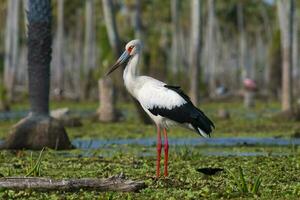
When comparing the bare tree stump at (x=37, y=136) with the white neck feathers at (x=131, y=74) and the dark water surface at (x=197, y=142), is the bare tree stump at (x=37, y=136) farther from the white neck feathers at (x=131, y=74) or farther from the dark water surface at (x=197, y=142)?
the white neck feathers at (x=131, y=74)

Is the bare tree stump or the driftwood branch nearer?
the driftwood branch

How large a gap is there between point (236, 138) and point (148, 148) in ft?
12.1


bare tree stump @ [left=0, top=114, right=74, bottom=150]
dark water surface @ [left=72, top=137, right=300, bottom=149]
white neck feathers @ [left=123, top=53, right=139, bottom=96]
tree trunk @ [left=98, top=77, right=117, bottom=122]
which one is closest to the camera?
white neck feathers @ [left=123, top=53, right=139, bottom=96]

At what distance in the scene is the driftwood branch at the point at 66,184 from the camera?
1034 cm

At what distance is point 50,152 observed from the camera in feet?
54.5

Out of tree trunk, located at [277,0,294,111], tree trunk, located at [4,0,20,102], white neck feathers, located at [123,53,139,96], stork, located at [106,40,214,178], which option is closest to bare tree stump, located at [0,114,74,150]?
white neck feathers, located at [123,53,139,96]

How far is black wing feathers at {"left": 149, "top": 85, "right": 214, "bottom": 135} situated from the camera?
40.9ft

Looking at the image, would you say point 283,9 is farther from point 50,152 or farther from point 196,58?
point 50,152

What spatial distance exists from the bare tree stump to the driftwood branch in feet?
23.0

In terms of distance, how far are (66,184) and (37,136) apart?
Answer: 24.6ft

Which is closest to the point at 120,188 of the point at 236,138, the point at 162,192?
the point at 162,192

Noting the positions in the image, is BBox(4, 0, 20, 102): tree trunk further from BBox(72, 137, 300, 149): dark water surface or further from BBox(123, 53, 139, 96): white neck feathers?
BBox(123, 53, 139, 96): white neck feathers

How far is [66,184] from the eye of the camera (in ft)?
34.0

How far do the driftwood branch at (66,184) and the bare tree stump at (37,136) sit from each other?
7022 millimetres
